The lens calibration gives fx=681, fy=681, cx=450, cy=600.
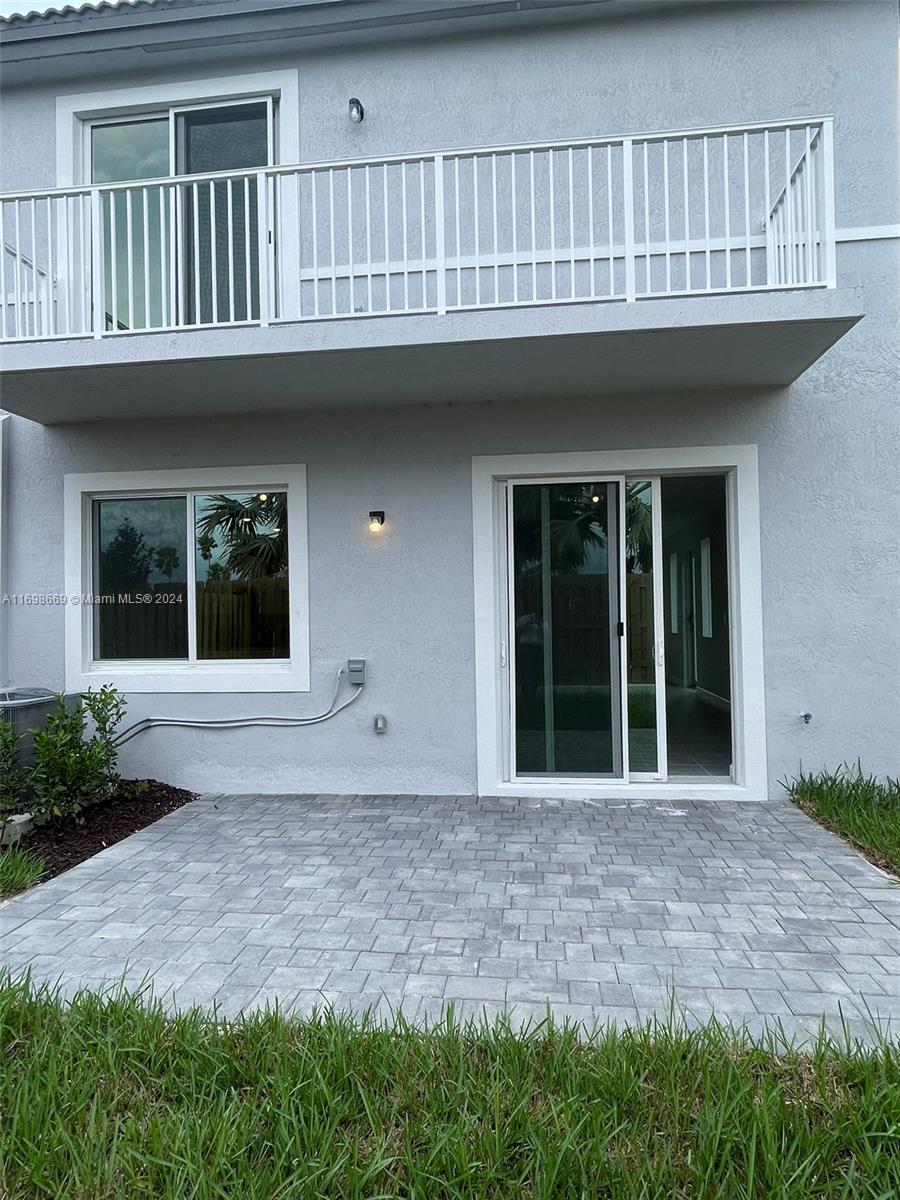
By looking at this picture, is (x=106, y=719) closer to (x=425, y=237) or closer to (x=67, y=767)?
(x=67, y=767)

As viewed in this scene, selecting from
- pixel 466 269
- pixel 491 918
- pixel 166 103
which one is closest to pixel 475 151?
pixel 466 269

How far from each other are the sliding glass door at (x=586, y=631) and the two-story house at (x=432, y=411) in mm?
27

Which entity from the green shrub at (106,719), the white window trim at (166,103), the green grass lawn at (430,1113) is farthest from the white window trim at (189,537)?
the green grass lawn at (430,1113)

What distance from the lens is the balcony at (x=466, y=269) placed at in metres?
4.45

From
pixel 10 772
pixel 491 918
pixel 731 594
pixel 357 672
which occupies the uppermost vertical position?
pixel 731 594

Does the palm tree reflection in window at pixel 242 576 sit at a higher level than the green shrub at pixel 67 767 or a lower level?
higher

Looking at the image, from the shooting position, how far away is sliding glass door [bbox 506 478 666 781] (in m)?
5.69

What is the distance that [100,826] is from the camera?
16.4 feet

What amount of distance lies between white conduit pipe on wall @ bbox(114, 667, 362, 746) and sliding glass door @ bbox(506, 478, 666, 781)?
1492 millimetres

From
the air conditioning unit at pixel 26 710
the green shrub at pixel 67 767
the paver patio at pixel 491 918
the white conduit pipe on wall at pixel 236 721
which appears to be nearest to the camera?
the paver patio at pixel 491 918

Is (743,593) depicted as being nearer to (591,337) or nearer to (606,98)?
(591,337)

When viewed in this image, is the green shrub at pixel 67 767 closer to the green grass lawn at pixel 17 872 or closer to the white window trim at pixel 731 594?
the green grass lawn at pixel 17 872

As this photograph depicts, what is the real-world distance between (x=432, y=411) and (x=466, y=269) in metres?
1.16

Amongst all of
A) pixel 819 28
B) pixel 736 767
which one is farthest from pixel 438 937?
pixel 819 28
